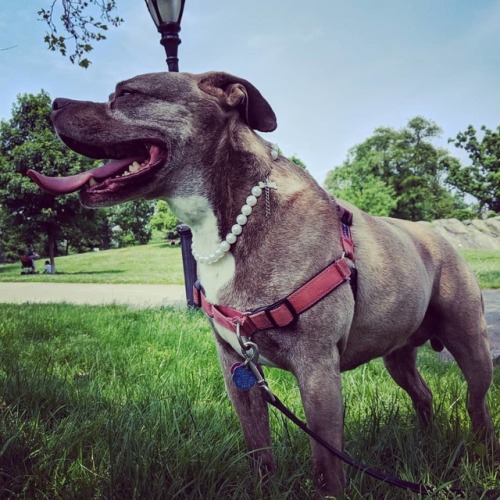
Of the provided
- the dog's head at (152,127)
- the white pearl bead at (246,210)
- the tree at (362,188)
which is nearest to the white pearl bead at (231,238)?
the white pearl bead at (246,210)

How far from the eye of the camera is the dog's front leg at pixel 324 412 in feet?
5.91

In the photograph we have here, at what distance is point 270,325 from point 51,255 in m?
21.9

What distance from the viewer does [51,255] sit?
71.5ft

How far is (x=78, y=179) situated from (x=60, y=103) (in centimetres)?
37

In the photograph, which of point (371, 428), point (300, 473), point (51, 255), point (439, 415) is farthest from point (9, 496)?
point (51, 255)

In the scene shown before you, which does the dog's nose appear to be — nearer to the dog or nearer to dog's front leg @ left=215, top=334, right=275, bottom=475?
the dog

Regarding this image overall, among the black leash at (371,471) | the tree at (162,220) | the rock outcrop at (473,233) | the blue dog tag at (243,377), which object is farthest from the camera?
the tree at (162,220)

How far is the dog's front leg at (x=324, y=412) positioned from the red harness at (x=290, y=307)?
8.0 inches

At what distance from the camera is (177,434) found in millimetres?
2418

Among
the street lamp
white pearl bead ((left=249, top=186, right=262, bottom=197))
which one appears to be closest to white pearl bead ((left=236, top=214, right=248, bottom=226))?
white pearl bead ((left=249, top=186, right=262, bottom=197))

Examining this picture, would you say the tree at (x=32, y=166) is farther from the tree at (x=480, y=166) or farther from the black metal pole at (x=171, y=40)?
the tree at (x=480, y=166)

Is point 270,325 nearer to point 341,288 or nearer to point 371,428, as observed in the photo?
point 341,288

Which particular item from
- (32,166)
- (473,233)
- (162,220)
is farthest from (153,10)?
(162,220)

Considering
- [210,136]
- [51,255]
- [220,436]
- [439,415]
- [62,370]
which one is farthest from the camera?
[51,255]
